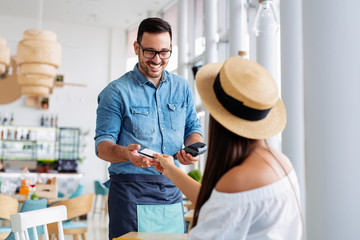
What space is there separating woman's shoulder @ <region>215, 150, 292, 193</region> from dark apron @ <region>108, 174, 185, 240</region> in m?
1.04

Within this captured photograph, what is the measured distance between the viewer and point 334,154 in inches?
97.5

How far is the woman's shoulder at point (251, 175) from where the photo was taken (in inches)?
45.4

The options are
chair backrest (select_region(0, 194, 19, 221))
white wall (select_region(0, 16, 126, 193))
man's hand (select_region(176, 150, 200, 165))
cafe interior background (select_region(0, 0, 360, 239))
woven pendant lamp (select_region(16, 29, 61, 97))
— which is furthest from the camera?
white wall (select_region(0, 16, 126, 193))

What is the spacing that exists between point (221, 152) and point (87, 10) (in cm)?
1118

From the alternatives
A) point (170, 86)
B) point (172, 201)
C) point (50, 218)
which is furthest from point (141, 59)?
point (50, 218)

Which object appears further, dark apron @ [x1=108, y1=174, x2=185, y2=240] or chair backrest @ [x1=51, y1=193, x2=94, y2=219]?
chair backrest @ [x1=51, y1=193, x2=94, y2=219]

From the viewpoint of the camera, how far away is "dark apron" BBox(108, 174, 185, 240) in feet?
7.10

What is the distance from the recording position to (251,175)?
1.17 metres

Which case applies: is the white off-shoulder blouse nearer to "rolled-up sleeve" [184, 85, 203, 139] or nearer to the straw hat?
the straw hat

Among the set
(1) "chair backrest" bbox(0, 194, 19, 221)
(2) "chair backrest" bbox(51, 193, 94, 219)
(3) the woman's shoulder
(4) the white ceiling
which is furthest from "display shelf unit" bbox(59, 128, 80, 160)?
(3) the woman's shoulder

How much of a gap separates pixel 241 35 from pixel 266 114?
538cm

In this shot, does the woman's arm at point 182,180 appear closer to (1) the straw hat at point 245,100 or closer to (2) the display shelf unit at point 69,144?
(1) the straw hat at point 245,100

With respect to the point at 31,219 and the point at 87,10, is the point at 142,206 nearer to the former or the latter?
the point at 31,219

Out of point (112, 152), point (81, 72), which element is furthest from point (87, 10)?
point (112, 152)
